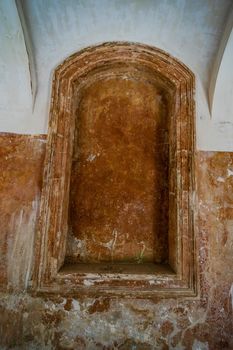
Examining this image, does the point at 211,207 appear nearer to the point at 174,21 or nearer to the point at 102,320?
the point at 102,320

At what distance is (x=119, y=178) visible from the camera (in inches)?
116

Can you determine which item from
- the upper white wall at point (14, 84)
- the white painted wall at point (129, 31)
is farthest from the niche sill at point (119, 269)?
the upper white wall at point (14, 84)

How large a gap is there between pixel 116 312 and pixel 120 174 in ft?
4.79

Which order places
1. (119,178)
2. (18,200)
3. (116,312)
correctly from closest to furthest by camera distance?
1. (116,312)
2. (18,200)
3. (119,178)

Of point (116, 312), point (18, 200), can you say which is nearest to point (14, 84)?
point (18, 200)

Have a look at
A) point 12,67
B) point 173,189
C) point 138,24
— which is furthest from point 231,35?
point 12,67

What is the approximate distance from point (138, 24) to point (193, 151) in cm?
149

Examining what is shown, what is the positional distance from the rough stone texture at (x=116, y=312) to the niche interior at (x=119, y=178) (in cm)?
12

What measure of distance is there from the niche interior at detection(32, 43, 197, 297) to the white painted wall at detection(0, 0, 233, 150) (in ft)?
0.37

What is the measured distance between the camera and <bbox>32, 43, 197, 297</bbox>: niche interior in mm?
2432

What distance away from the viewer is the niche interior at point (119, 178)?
2432mm

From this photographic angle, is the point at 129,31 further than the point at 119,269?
Yes

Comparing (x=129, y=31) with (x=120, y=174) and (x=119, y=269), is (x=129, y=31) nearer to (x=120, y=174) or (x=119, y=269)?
(x=120, y=174)

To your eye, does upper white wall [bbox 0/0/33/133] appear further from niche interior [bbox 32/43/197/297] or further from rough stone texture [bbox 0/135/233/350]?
rough stone texture [bbox 0/135/233/350]
